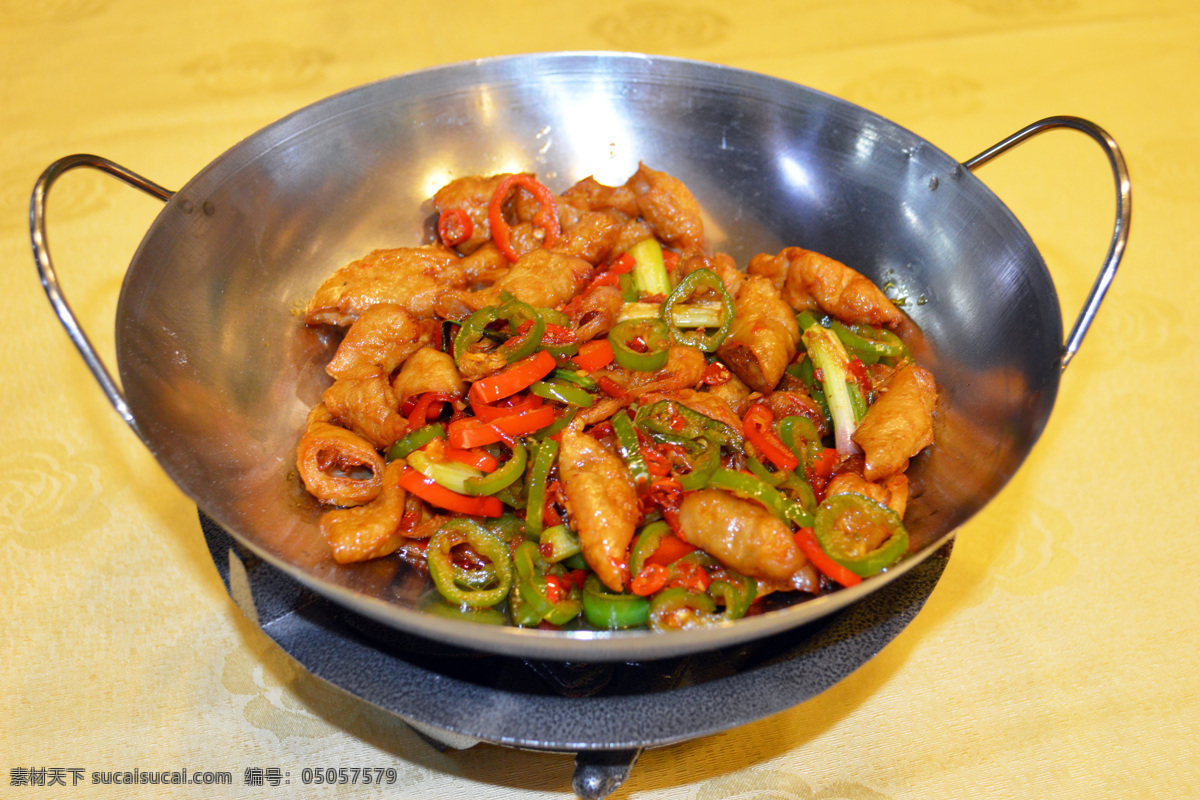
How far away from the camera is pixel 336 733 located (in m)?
2.26

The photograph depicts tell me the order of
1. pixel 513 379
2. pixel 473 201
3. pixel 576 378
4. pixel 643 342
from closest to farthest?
pixel 513 379 → pixel 576 378 → pixel 643 342 → pixel 473 201

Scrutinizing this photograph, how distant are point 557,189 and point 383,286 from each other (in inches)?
34.4

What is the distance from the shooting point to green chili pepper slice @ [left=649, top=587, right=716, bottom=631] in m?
1.82

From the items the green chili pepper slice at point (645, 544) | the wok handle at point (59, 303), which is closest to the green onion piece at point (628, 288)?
the green chili pepper slice at point (645, 544)

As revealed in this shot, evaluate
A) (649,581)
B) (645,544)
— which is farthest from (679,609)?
(645,544)

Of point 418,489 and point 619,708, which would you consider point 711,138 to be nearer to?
point 418,489

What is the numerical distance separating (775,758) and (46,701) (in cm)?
204

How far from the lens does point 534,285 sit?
2.55m

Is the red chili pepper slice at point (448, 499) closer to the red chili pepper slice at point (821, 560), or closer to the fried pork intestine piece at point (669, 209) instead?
→ the red chili pepper slice at point (821, 560)

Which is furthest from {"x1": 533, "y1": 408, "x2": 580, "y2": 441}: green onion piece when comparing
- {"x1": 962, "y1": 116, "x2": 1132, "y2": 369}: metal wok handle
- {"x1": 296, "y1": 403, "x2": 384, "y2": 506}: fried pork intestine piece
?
{"x1": 962, "y1": 116, "x2": 1132, "y2": 369}: metal wok handle

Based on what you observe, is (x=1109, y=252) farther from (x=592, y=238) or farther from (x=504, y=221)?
(x=504, y=221)

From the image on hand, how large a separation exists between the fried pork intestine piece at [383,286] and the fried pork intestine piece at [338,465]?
0.45 meters

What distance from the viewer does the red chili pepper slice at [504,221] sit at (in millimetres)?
2850

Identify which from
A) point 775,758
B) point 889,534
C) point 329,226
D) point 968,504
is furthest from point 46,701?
point 968,504
